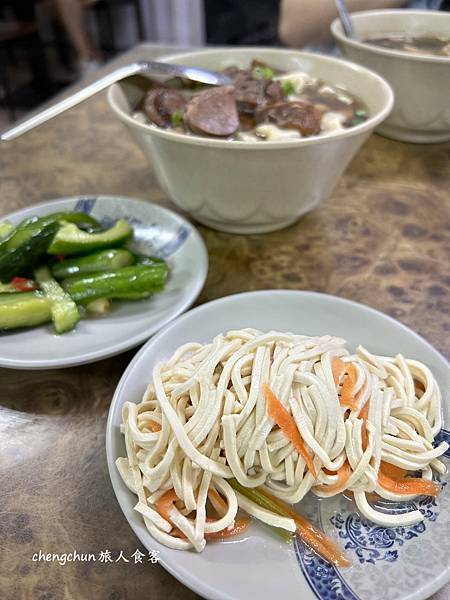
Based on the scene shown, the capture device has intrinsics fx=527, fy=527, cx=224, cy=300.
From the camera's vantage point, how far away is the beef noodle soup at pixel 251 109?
4.36ft

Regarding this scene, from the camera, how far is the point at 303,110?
4.58ft

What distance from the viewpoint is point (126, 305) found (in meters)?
1.20

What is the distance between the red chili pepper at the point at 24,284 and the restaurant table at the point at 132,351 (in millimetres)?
185

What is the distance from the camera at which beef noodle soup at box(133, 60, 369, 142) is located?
4.36ft

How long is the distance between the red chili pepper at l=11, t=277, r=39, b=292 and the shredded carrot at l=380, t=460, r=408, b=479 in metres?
0.80

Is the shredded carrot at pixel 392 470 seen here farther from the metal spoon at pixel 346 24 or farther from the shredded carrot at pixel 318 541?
the metal spoon at pixel 346 24

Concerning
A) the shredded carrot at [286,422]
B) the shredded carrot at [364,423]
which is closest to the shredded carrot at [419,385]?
the shredded carrot at [364,423]

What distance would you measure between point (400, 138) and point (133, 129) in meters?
1.09

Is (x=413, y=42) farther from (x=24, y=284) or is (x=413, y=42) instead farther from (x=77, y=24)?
(x=77, y=24)

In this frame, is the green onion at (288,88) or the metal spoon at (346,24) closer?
the green onion at (288,88)

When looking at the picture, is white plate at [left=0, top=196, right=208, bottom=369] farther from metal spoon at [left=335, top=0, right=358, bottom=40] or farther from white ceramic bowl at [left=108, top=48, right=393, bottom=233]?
metal spoon at [left=335, top=0, right=358, bottom=40]

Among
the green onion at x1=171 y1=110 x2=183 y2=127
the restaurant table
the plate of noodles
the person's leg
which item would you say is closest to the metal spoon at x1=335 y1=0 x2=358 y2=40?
the restaurant table

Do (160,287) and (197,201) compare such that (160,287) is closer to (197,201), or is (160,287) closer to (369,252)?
(197,201)

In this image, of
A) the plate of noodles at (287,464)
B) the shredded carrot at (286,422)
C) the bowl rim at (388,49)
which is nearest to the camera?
the plate of noodles at (287,464)
